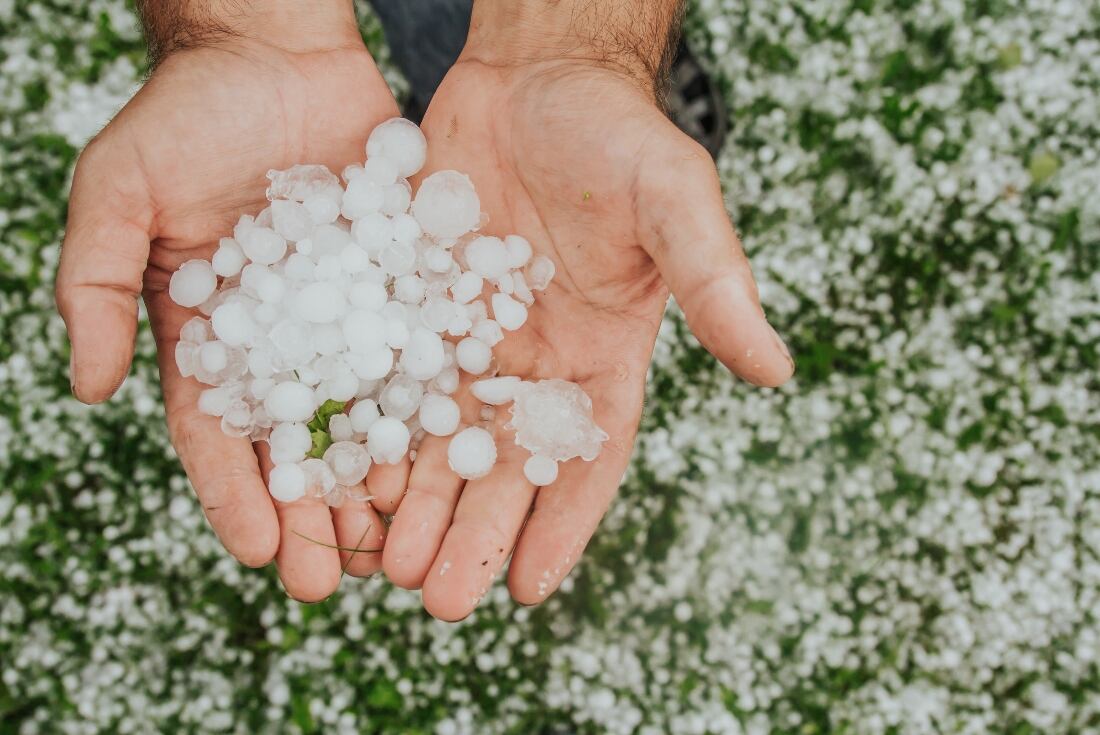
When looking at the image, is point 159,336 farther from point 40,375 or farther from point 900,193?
point 900,193

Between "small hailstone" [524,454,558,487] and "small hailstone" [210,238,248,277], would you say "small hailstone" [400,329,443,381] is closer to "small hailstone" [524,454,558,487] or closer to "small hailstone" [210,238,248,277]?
"small hailstone" [524,454,558,487]

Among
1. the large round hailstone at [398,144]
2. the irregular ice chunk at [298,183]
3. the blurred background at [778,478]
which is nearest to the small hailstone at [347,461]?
the irregular ice chunk at [298,183]

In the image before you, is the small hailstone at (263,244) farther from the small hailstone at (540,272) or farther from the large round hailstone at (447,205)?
the small hailstone at (540,272)

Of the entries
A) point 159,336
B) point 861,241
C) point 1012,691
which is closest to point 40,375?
point 159,336

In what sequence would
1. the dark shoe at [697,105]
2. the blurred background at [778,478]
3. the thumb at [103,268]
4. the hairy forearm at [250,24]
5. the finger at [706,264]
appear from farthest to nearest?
the dark shoe at [697,105] < the blurred background at [778,478] < the hairy forearm at [250,24] < the thumb at [103,268] < the finger at [706,264]

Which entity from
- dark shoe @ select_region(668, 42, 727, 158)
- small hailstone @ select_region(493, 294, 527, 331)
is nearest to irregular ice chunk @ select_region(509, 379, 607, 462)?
small hailstone @ select_region(493, 294, 527, 331)
